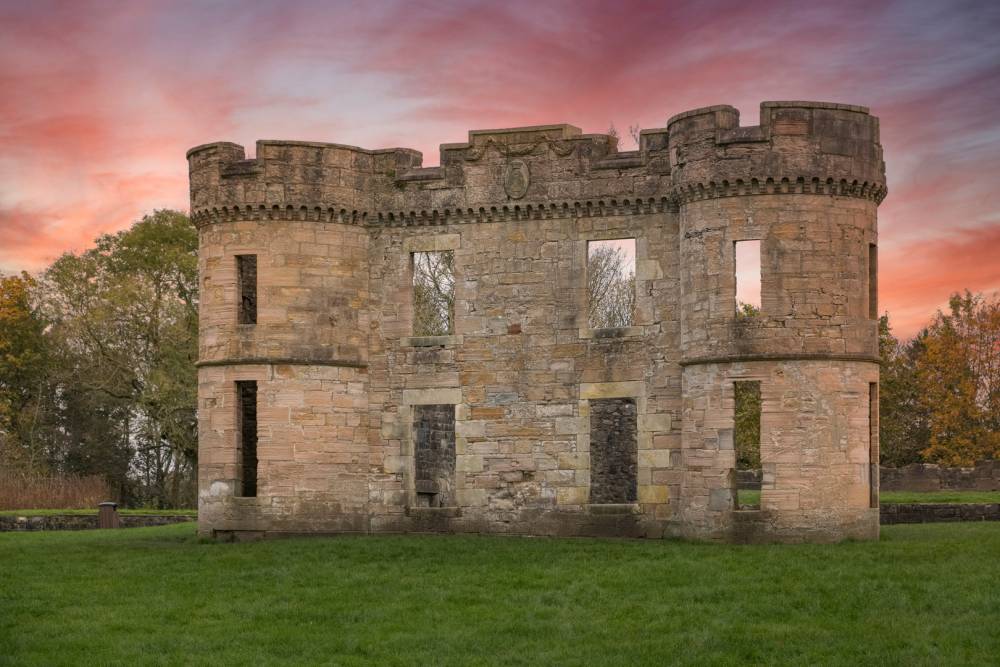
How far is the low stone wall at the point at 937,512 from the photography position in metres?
28.3

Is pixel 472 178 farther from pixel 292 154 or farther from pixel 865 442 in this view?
pixel 865 442

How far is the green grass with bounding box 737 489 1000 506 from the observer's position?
98.9 ft

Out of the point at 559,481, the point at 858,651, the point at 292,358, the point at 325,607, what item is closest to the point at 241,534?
the point at 292,358

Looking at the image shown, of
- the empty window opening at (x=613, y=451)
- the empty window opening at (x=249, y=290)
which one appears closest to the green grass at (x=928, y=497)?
the empty window opening at (x=613, y=451)

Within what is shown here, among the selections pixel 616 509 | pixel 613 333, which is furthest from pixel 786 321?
pixel 616 509

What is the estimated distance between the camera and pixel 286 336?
23.7 meters

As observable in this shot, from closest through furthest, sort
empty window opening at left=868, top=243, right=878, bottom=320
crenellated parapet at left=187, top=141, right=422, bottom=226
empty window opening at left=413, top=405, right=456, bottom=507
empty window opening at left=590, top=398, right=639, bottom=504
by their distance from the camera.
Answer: empty window opening at left=868, top=243, right=878, bottom=320 < crenellated parapet at left=187, top=141, right=422, bottom=226 < empty window opening at left=413, top=405, right=456, bottom=507 < empty window opening at left=590, top=398, right=639, bottom=504

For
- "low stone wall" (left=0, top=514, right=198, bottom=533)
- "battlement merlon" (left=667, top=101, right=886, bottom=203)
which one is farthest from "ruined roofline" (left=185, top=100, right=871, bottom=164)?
"low stone wall" (left=0, top=514, right=198, bottom=533)

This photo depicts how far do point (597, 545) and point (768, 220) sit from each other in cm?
639

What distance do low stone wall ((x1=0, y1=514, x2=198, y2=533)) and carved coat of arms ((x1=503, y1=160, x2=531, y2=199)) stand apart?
47.9 feet

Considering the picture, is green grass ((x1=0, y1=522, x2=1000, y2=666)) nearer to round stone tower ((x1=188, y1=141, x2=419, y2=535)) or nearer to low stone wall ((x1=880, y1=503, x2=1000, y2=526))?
round stone tower ((x1=188, y1=141, x2=419, y2=535))

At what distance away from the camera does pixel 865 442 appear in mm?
21594

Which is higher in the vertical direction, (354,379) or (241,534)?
(354,379)

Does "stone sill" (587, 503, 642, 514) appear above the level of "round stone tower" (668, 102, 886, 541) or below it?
below
